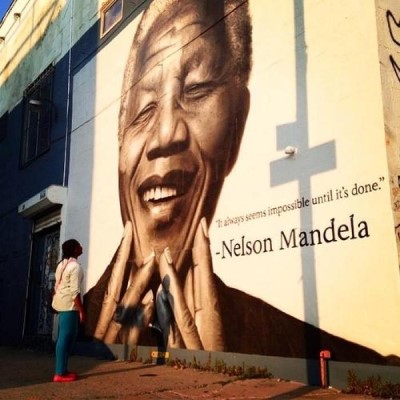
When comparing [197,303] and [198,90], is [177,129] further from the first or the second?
[197,303]

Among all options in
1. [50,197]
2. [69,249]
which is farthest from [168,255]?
[50,197]

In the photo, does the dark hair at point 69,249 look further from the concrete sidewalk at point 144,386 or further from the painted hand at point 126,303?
the painted hand at point 126,303

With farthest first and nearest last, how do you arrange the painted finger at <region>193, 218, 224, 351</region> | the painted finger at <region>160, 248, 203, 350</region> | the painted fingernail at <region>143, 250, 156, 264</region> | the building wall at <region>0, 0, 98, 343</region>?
the building wall at <region>0, 0, 98, 343</region>, the painted fingernail at <region>143, 250, 156, 264</region>, the painted finger at <region>160, 248, 203, 350</region>, the painted finger at <region>193, 218, 224, 351</region>

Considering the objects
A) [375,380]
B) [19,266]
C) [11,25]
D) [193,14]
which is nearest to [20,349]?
[19,266]

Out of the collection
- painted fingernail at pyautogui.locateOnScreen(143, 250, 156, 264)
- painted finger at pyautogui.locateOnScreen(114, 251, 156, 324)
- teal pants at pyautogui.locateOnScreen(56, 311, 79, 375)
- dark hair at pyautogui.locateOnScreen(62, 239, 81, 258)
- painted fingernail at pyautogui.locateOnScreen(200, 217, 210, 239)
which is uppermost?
painted fingernail at pyautogui.locateOnScreen(200, 217, 210, 239)

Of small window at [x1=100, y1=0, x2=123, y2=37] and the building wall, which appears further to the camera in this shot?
the building wall

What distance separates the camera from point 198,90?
7238mm

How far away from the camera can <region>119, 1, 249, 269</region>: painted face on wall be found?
6.77 meters

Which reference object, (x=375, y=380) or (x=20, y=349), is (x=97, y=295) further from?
(x=375, y=380)

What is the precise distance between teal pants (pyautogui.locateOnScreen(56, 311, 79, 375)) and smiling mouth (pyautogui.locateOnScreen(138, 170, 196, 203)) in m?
2.29

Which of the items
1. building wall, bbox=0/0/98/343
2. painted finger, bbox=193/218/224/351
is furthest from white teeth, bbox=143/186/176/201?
building wall, bbox=0/0/98/343

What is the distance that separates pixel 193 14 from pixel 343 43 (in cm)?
293

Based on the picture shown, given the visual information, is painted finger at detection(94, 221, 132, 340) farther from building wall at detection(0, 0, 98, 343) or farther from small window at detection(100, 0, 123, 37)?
small window at detection(100, 0, 123, 37)

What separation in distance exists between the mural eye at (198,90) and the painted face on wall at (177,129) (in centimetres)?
1
